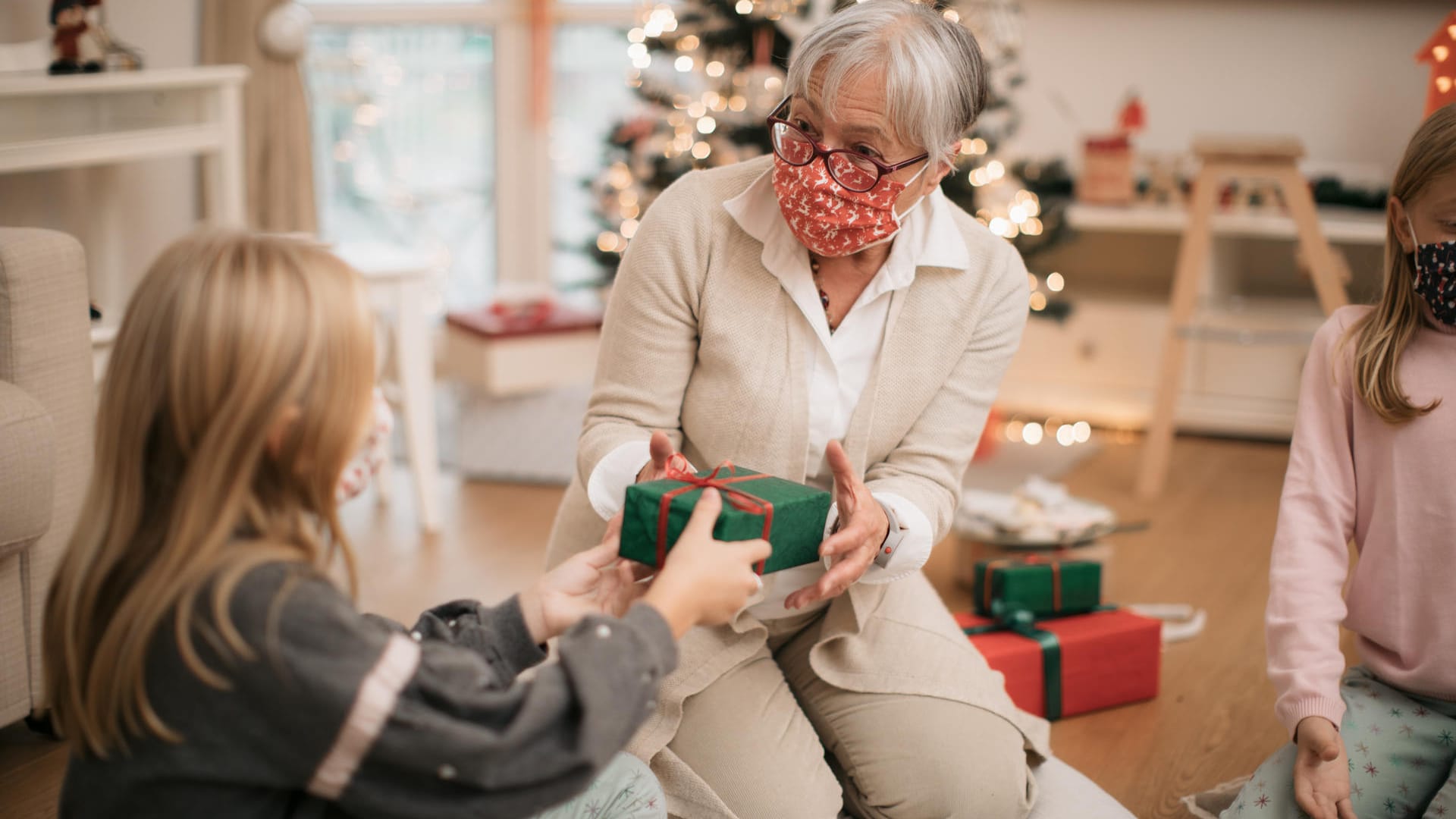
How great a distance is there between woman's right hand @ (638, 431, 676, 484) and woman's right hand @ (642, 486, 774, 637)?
14 cm

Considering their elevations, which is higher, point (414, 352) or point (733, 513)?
point (733, 513)

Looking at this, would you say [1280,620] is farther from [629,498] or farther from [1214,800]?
[629,498]

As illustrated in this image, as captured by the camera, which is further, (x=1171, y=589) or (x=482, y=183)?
(x=482, y=183)

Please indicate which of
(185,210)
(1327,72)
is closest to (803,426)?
(185,210)

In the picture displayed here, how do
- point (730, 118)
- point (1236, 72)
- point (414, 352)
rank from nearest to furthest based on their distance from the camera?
1. point (414, 352)
2. point (730, 118)
3. point (1236, 72)

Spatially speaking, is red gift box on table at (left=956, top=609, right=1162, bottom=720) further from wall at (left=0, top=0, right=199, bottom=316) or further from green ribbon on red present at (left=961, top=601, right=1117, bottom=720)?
wall at (left=0, top=0, right=199, bottom=316)

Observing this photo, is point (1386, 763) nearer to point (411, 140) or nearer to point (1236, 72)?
point (1236, 72)

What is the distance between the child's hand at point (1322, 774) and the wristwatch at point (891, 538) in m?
0.45

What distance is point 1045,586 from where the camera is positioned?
6.31 feet

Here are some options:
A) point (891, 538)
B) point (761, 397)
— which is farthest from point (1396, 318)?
point (761, 397)

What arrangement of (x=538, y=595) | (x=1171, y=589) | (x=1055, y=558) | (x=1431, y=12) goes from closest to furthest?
1. (x=538, y=595)
2. (x=1055, y=558)
3. (x=1171, y=589)
4. (x=1431, y=12)

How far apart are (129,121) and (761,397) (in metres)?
1.70

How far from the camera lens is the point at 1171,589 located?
2.41 metres

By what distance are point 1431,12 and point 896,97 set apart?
9.09ft
